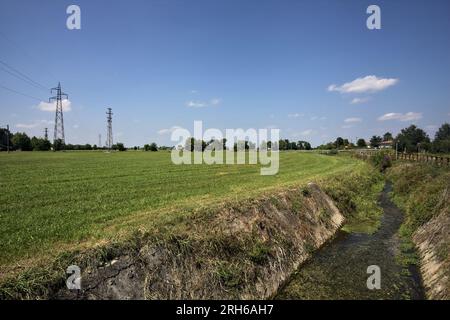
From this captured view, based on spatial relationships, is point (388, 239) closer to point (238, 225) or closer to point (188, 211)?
point (238, 225)

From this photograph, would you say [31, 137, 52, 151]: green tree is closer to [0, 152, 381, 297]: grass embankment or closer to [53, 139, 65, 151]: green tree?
[53, 139, 65, 151]: green tree

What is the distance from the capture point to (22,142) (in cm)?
11925

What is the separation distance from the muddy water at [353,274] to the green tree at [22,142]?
134 m

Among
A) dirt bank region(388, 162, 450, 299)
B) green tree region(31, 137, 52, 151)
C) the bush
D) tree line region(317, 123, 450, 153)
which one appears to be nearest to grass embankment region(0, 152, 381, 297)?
dirt bank region(388, 162, 450, 299)

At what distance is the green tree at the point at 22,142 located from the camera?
11938 cm

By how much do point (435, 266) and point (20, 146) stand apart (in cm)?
13897

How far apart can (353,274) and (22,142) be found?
5382 inches

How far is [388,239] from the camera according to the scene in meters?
14.8

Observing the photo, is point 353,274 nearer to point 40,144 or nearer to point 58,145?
point 58,145

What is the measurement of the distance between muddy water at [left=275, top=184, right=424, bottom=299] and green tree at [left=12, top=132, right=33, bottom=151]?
133780 millimetres

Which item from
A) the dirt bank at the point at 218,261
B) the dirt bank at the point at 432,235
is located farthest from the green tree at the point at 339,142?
the dirt bank at the point at 218,261

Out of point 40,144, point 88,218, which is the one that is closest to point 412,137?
point 88,218
